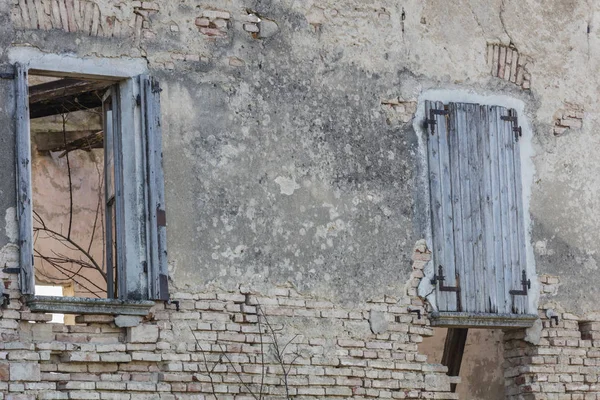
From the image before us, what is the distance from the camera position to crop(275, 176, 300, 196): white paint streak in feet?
30.8

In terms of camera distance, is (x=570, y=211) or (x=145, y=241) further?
(x=570, y=211)

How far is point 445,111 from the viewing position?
10023mm

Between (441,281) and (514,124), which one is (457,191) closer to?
(441,281)

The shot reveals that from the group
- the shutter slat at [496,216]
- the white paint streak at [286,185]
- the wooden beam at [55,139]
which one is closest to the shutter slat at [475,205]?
the shutter slat at [496,216]

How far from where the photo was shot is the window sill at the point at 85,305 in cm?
844

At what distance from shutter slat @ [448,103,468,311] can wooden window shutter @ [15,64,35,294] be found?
314 cm

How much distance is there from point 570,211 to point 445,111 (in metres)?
1.32

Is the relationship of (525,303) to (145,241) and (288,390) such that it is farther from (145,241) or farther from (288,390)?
(145,241)

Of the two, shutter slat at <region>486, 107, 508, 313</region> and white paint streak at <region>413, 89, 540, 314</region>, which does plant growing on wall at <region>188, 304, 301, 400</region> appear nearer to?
white paint streak at <region>413, 89, 540, 314</region>

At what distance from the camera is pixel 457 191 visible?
→ 9914 mm

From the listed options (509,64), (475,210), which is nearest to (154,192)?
(475,210)

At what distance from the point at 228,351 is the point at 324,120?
1.84 meters

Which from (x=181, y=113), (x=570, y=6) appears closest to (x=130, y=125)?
(x=181, y=113)

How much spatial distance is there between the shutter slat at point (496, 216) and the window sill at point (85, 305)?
2676 millimetres
